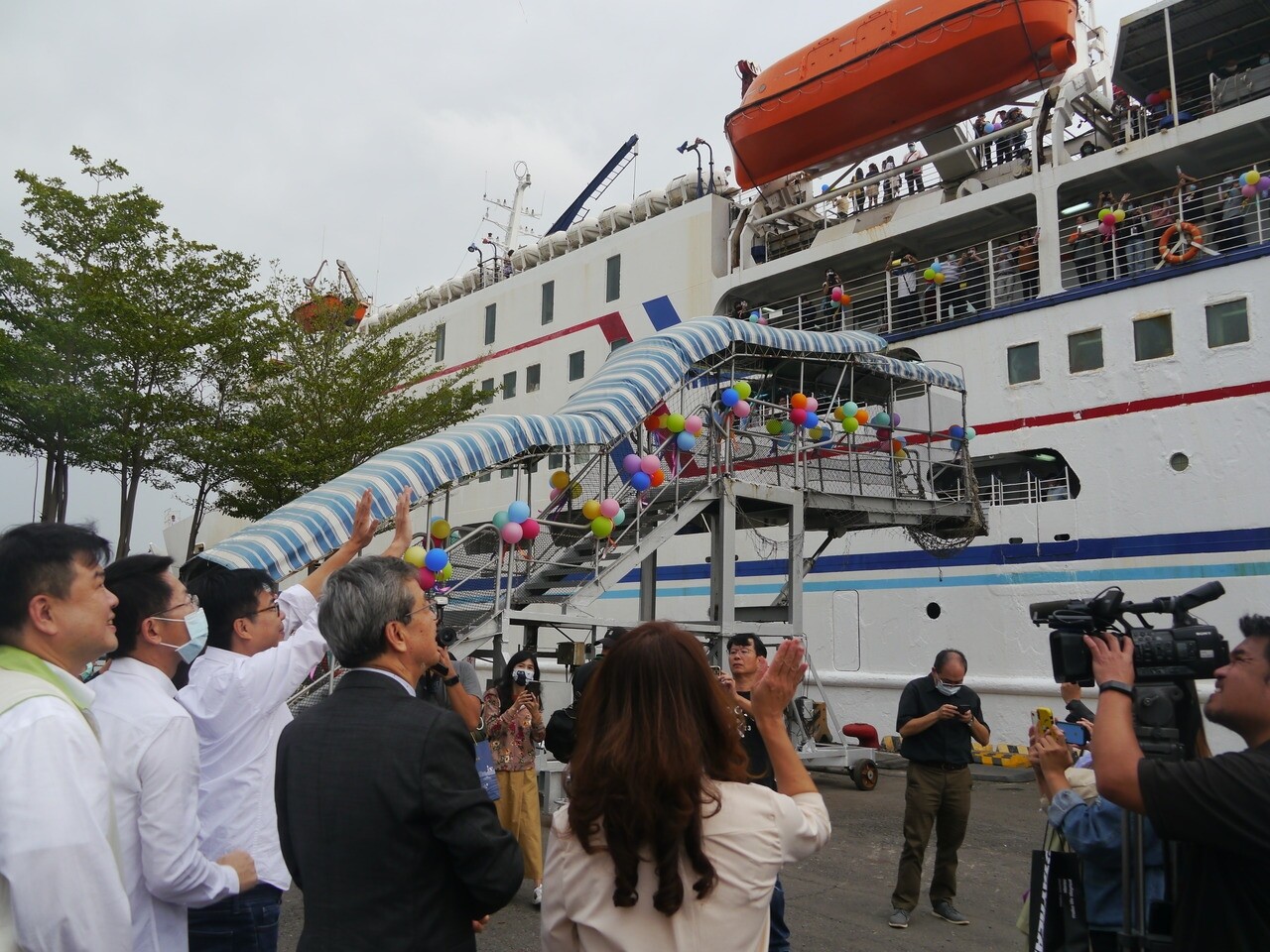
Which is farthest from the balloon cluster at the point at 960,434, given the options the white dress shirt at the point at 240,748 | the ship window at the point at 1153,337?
the white dress shirt at the point at 240,748

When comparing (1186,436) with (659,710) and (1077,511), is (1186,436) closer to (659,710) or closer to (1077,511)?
(1077,511)

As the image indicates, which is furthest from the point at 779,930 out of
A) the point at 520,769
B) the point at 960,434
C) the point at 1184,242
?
the point at 1184,242

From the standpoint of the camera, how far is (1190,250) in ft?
41.9

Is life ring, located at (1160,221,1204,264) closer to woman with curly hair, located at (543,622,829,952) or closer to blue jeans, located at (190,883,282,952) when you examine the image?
woman with curly hair, located at (543,622,829,952)

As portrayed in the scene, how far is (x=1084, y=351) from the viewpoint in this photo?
13.8 m

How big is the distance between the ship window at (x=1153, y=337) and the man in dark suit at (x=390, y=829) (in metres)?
13.1

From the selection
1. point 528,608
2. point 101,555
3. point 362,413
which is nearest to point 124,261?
point 362,413

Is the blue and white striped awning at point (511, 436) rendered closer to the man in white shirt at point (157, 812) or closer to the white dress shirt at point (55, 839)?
the man in white shirt at point (157, 812)

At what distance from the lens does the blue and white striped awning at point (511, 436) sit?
787 cm

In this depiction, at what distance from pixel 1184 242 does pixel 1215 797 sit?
12571 mm

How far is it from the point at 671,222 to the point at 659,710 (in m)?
19.0

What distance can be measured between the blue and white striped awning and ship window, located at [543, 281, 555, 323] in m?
11.5

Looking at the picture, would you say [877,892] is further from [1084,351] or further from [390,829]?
[1084,351]

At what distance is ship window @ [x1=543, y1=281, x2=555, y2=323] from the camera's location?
2322cm
